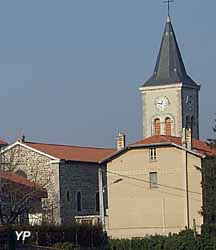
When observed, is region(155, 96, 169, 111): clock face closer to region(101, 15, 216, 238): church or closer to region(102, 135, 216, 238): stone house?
region(101, 15, 216, 238): church

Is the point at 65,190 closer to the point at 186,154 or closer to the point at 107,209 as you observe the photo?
the point at 107,209

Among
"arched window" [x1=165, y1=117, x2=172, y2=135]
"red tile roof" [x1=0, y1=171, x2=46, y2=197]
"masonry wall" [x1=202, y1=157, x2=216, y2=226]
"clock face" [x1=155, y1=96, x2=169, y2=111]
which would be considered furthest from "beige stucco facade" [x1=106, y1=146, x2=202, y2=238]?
"clock face" [x1=155, y1=96, x2=169, y2=111]

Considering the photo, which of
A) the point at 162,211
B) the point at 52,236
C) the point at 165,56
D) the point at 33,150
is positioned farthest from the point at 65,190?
the point at 165,56

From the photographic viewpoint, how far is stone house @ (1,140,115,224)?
77500 millimetres

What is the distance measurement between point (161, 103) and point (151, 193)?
101 ft

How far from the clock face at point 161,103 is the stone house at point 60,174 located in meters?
18.3

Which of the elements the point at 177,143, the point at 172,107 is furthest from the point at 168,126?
the point at 177,143

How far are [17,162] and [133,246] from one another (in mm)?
19258

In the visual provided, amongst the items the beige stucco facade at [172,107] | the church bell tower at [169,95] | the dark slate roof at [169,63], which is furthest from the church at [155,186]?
the dark slate roof at [169,63]

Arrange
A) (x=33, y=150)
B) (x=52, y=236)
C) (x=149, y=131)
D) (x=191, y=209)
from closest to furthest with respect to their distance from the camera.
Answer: (x=52, y=236) → (x=191, y=209) → (x=33, y=150) → (x=149, y=131)

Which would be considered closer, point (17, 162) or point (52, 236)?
point (52, 236)

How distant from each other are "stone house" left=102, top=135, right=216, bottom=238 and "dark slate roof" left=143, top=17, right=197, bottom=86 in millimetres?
26788

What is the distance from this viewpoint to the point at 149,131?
3935 inches
